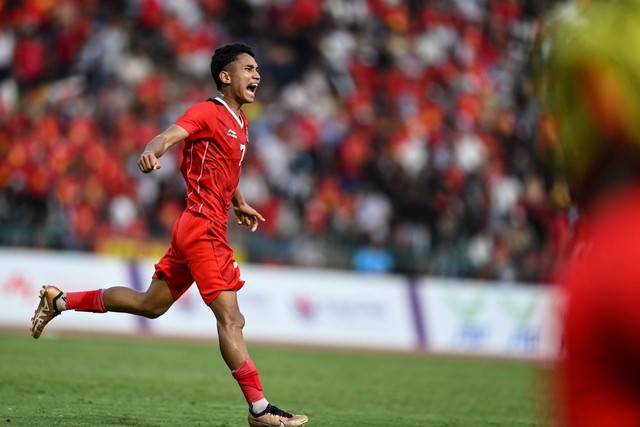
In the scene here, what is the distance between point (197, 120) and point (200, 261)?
3.06ft

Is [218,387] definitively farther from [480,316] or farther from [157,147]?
[480,316]

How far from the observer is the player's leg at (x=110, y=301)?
23.4ft

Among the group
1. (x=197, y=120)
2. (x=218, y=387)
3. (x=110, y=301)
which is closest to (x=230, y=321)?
(x=110, y=301)

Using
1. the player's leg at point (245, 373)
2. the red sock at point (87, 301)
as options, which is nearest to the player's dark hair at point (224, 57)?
the player's leg at point (245, 373)

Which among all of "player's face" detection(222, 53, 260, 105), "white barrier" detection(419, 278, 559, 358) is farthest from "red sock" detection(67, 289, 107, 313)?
"white barrier" detection(419, 278, 559, 358)

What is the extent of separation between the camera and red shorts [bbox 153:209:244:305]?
683cm

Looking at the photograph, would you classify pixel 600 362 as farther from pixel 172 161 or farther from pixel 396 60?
pixel 396 60

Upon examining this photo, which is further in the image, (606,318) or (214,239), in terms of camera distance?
(214,239)

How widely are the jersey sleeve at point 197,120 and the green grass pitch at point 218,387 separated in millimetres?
1993

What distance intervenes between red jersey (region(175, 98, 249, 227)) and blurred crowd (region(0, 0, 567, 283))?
30.0 feet

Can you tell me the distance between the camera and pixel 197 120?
6.91m

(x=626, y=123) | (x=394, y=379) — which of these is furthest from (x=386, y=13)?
(x=626, y=123)

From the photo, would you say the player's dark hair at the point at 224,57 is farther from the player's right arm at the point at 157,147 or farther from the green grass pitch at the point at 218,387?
the green grass pitch at the point at 218,387

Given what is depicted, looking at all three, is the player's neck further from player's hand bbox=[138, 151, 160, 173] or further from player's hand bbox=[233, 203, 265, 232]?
player's hand bbox=[138, 151, 160, 173]
